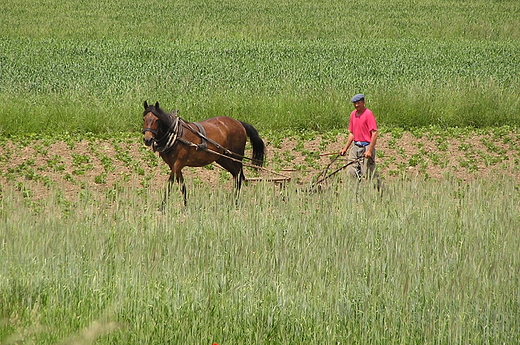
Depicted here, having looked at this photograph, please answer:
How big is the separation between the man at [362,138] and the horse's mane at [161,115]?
2.48 m

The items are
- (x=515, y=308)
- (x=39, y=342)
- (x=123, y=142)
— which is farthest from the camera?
(x=123, y=142)

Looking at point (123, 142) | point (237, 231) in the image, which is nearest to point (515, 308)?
point (237, 231)

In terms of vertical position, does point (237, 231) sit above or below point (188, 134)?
below

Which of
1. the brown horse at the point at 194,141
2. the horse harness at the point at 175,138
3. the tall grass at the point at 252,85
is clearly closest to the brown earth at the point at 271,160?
the brown horse at the point at 194,141

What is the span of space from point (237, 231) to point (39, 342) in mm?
2796

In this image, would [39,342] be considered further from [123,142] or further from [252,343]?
[123,142]

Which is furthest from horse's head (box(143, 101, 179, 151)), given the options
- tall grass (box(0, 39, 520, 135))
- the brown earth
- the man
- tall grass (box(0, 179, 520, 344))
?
tall grass (box(0, 39, 520, 135))

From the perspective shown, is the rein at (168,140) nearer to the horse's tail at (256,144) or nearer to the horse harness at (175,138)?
the horse harness at (175,138)

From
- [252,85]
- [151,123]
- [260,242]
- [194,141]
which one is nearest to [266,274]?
[260,242]

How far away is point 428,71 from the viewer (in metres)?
20.9

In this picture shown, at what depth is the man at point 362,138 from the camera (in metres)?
10.1

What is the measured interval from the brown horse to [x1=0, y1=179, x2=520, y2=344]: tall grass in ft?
5.47

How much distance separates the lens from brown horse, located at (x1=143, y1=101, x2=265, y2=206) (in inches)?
401

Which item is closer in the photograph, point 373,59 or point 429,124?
point 429,124
